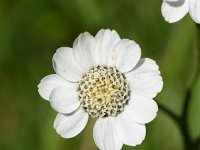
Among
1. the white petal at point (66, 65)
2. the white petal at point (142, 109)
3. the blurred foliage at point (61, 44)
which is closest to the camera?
the white petal at point (142, 109)

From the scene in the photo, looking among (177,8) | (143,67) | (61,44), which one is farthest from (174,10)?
(61,44)

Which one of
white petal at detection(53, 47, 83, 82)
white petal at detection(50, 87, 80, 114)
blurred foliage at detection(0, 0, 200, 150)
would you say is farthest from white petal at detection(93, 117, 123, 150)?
blurred foliage at detection(0, 0, 200, 150)

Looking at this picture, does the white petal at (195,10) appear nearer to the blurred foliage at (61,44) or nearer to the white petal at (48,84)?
the white petal at (48,84)

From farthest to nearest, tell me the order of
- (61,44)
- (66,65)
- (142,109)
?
(61,44) → (66,65) → (142,109)

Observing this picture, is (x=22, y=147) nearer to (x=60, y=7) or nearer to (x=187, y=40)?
(x=60, y=7)

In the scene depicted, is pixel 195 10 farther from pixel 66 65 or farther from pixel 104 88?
pixel 66 65

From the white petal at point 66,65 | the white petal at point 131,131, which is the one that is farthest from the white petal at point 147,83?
the white petal at point 66,65
